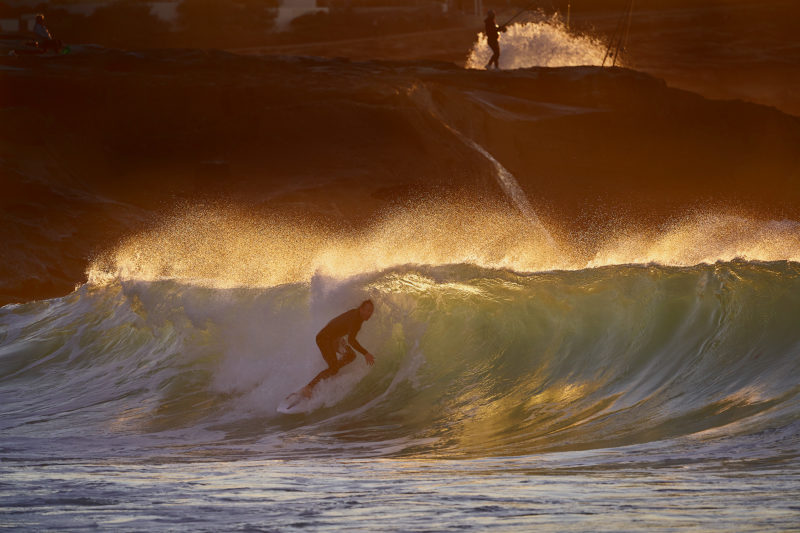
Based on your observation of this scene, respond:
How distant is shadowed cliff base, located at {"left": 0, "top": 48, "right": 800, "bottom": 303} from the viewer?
23656 mm

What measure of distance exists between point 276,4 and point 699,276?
109 feet

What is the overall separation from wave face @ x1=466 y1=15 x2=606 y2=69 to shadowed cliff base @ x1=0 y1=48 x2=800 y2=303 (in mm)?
3663

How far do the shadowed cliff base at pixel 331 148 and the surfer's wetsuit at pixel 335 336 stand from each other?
37.4ft

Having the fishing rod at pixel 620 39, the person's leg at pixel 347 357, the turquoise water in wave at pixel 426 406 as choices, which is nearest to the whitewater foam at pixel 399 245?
the turquoise water in wave at pixel 426 406

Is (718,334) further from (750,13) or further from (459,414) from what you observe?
(750,13)

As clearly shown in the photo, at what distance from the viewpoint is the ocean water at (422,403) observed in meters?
5.58

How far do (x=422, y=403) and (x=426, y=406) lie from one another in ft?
0.43

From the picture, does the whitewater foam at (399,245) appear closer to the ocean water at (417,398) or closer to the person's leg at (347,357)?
the ocean water at (417,398)

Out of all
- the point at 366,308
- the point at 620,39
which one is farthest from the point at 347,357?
the point at 620,39

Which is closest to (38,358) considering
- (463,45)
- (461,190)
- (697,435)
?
(697,435)

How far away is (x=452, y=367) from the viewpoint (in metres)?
11.4

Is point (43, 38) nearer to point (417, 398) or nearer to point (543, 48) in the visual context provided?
point (543, 48)

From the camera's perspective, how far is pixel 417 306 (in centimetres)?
1248

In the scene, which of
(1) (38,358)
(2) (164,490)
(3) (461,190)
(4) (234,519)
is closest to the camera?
(4) (234,519)
